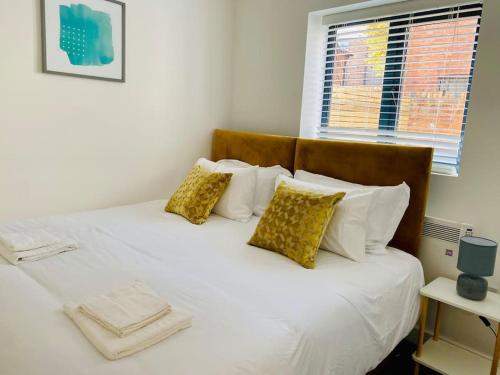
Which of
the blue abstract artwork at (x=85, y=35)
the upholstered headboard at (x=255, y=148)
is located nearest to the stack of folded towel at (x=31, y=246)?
the blue abstract artwork at (x=85, y=35)

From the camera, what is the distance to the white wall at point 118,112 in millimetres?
2242

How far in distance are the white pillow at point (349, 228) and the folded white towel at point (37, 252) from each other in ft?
4.28

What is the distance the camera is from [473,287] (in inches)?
71.3

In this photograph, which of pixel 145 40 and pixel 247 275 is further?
pixel 145 40

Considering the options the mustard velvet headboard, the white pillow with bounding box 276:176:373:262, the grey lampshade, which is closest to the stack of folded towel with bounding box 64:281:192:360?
the white pillow with bounding box 276:176:373:262

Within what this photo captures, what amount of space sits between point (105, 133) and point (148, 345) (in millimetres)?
1913

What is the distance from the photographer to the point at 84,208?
2635 mm

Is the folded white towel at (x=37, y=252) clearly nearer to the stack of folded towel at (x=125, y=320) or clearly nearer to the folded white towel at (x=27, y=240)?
the folded white towel at (x=27, y=240)

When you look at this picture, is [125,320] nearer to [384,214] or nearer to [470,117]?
[384,214]

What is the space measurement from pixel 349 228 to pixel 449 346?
2.93ft

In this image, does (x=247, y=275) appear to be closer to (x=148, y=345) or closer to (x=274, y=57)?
(x=148, y=345)

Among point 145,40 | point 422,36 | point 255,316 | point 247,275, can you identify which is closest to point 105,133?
point 145,40

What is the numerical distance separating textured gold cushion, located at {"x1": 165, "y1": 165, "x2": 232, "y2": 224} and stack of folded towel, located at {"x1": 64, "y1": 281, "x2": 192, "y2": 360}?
1.12 metres

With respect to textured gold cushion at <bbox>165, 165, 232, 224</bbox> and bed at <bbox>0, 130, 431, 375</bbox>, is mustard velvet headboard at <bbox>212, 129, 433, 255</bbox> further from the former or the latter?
textured gold cushion at <bbox>165, 165, 232, 224</bbox>
